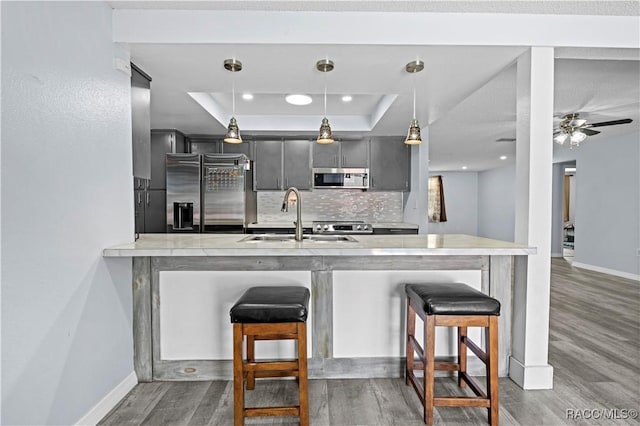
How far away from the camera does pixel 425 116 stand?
3.74 metres

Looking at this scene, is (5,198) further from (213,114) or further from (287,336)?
(213,114)

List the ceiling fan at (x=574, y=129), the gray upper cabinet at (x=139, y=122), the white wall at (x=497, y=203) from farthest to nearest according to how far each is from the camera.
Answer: the white wall at (x=497, y=203) → the ceiling fan at (x=574, y=129) → the gray upper cabinet at (x=139, y=122)

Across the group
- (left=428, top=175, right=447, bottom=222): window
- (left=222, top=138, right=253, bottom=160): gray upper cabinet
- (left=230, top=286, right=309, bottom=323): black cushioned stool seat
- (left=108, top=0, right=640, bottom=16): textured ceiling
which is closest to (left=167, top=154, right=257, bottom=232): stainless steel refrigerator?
(left=222, top=138, right=253, bottom=160): gray upper cabinet

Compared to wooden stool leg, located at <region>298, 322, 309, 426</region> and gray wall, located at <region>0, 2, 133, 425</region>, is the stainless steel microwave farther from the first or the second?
wooden stool leg, located at <region>298, 322, 309, 426</region>

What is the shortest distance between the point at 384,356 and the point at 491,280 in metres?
0.87

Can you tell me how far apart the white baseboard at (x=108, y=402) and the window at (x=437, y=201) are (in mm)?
10128

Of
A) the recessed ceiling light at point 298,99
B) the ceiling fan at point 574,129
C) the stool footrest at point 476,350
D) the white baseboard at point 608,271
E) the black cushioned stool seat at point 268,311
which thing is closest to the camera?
the black cushioned stool seat at point 268,311

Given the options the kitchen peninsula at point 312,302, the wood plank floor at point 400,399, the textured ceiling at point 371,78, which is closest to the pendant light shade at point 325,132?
the textured ceiling at point 371,78

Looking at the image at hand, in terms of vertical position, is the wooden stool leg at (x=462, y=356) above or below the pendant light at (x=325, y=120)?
below

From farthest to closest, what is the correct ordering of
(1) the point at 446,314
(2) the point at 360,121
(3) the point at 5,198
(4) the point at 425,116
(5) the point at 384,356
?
(2) the point at 360,121 → (4) the point at 425,116 → (5) the point at 384,356 → (1) the point at 446,314 → (3) the point at 5,198

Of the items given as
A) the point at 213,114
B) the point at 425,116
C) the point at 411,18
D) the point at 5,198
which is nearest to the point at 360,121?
the point at 425,116

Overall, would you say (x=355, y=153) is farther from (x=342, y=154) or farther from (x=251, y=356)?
(x=251, y=356)

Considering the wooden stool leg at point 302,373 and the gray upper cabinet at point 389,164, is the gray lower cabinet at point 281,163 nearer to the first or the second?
the gray upper cabinet at point 389,164

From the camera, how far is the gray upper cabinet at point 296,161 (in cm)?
478
